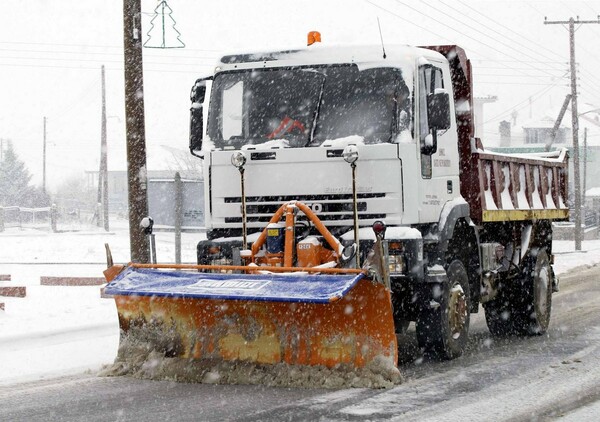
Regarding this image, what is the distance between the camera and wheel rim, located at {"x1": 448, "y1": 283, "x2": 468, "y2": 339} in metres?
8.95

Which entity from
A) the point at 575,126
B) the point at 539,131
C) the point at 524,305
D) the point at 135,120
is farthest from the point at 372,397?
the point at 539,131

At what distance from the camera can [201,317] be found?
8.14 metres

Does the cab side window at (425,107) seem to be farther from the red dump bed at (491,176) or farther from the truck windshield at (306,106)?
the red dump bed at (491,176)

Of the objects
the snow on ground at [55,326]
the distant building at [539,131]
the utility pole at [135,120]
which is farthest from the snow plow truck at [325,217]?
the distant building at [539,131]

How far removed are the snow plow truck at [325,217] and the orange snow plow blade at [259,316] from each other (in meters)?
0.01

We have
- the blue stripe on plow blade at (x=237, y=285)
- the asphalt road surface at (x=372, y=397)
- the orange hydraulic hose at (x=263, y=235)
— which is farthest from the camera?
the orange hydraulic hose at (x=263, y=235)

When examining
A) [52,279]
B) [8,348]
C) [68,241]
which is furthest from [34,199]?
[8,348]

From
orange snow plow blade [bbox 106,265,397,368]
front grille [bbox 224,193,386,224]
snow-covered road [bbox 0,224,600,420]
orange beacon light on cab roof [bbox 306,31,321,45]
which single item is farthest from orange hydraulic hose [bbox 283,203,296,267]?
orange beacon light on cab roof [bbox 306,31,321,45]

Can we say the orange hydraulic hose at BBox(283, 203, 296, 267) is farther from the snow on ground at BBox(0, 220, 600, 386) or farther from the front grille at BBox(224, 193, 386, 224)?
the snow on ground at BBox(0, 220, 600, 386)

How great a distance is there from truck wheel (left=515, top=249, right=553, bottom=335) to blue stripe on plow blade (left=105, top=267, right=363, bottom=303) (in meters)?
4.57

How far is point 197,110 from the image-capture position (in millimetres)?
9156

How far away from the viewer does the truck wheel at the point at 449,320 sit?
28.5 feet

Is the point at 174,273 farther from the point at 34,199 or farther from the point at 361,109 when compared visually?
the point at 34,199

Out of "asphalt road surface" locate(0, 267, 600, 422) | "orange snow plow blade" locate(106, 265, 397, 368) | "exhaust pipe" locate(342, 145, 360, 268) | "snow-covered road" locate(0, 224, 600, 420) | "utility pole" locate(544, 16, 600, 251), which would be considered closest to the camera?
"asphalt road surface" locate(0, 267, 600, 422)
